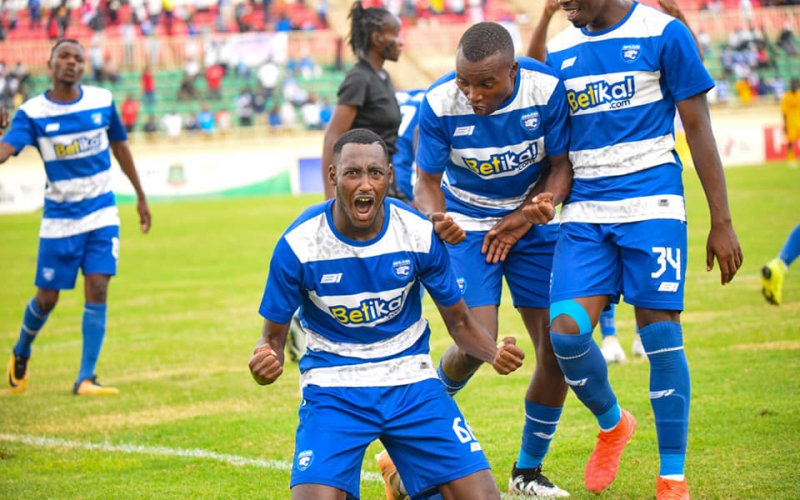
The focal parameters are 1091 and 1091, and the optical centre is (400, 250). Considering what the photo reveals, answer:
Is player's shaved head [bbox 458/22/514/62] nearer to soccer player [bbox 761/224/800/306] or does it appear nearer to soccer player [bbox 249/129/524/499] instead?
soccer player [bbox 249/129/524/499]

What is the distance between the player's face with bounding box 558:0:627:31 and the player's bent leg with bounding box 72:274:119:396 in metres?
5.15

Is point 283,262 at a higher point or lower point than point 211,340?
higher

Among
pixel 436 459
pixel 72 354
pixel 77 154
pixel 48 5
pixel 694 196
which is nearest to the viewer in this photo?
pixel 436 459

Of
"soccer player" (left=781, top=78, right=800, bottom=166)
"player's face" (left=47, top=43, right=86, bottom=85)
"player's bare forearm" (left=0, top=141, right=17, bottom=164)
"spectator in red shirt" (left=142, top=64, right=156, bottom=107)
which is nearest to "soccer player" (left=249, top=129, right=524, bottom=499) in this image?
"player's bare forearm" (left=0, top=141, right=17, bottom=164)

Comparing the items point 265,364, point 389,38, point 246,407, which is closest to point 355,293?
point 265,364

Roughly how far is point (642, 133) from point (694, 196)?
2011cm

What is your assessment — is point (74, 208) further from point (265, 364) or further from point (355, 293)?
point (265, 364)

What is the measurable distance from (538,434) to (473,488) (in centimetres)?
135

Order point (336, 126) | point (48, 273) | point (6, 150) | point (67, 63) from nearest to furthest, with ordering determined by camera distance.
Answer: point (336, 126) → point (6, 150) → point (67, 63) → point (48, 273)

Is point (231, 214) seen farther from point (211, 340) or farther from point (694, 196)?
point (211, 340)

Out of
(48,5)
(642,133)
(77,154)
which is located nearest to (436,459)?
(642,133)

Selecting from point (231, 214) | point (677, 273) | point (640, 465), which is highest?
point (677, 273)

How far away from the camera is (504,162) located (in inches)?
222

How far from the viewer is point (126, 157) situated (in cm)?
948
